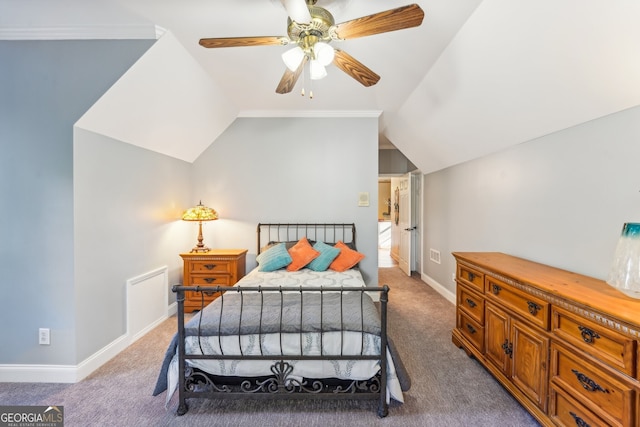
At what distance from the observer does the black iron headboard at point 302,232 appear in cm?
393

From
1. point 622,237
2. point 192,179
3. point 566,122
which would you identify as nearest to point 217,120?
point 192,179

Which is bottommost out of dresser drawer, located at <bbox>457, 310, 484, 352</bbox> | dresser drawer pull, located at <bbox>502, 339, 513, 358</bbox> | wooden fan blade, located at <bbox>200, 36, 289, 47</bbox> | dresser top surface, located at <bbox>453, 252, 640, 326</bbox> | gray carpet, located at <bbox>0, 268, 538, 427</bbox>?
gray carpet, located at <bbox>0, 268, 538, 427</bbox>

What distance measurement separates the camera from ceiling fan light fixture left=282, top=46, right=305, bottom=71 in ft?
5.91

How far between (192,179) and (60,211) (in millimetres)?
1893

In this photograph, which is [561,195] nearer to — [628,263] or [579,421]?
[628,263]

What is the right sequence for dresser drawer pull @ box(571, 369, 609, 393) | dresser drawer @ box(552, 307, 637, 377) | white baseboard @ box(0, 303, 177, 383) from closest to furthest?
dresser drawer @ box(552, 307, 637, 377), dresser drawer pull @ box(571, 369, 609, 393), white baseboard @ box(0, 303, 177, 383)

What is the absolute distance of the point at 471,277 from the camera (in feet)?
8.10

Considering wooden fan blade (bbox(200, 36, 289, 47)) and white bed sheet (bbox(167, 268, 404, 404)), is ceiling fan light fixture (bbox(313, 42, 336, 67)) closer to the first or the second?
wooden fan blade (bbox(200, 36, 289, 47))

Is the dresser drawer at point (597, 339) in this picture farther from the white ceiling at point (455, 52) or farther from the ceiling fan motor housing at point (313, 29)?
the ceiling fan motor housing at point (313, 29)

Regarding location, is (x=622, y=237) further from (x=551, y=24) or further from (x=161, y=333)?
(x=161, y=333)

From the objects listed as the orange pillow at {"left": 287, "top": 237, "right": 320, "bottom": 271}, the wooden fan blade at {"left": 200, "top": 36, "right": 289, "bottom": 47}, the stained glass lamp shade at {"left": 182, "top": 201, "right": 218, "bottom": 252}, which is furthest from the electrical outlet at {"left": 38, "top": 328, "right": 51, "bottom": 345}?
the wooden fan blade at {"left": 200, "top": 36, "right": 289, "bottom": 47}

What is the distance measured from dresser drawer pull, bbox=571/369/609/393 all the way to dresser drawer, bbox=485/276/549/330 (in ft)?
0.83

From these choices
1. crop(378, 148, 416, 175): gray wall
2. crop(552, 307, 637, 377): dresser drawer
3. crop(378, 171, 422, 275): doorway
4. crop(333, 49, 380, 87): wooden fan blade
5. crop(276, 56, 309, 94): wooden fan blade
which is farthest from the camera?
crop(378, 148, 416, 175): gray wall

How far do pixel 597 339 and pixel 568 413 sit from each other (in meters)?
0.49
